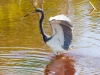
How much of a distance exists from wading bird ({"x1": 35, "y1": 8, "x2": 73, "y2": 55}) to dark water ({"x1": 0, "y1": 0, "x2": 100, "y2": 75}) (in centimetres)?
30

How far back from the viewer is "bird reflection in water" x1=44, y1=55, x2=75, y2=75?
742 cm

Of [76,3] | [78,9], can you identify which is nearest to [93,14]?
[78,9]

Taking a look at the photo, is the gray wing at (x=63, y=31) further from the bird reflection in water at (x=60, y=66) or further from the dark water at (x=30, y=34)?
→ the dark water at (x=30, y=34)

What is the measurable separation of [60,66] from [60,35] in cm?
63

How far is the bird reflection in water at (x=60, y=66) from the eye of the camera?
742cm

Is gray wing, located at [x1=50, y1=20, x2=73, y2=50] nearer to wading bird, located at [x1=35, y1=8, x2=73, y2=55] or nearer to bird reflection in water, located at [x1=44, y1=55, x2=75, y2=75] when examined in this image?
wading bird, located at [x1=35, y1=8, x2=73, y2=55]

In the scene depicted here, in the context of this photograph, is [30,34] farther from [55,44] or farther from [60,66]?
[60,66]

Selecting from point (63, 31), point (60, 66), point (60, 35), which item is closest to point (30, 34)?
point (60, 35)

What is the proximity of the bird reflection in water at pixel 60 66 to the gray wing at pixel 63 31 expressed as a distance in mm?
274

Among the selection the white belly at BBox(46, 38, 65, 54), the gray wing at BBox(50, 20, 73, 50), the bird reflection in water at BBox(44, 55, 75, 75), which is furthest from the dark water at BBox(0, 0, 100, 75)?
the gray wing at BBox(50, 20, 73, 50)

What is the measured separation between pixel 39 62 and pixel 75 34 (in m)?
2.19

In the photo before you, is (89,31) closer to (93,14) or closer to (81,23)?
(81,23)

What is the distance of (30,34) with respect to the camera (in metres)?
10.0

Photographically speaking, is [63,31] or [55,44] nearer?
[63,31]
